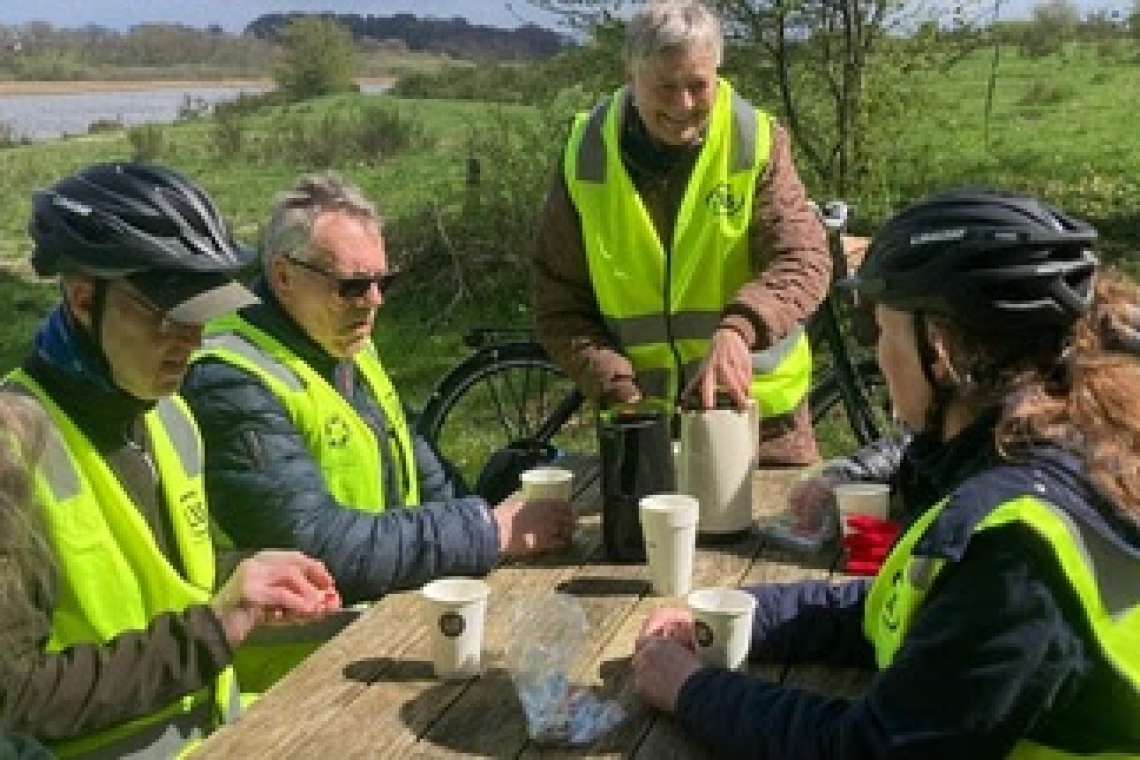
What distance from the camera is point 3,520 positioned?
1646mm

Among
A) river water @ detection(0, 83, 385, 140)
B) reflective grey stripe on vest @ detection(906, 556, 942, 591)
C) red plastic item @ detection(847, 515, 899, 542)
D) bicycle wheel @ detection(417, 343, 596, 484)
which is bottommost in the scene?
river water @ detection(0, 83, 385, 140)

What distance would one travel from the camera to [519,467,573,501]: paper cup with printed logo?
323 centimetres

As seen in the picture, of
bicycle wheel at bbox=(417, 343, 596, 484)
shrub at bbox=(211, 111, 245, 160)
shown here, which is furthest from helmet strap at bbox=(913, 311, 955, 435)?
shrub at bbox=(211, 111, 245, 160)

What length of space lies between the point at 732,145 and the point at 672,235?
11.1 inches

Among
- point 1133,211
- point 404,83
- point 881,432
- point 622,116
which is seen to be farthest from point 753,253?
point 404,83

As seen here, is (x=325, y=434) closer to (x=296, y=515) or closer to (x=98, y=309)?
(x=296, y=515)

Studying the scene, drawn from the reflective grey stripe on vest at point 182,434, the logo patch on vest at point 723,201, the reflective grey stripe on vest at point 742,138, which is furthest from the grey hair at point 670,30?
the reflective grey stripe on vest at point 182,434

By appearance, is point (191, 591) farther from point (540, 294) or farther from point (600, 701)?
point (540, 294)

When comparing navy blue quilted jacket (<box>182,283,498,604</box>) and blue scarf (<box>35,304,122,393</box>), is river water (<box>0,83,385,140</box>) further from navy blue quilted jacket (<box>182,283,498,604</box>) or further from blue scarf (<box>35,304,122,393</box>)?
blue scarf (<box>35,304,122,393</box>)

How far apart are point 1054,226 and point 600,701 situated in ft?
3.05

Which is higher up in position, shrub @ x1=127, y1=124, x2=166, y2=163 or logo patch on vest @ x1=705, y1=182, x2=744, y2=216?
logo patch on vest @ x1=705, y1=182, x2=744, y2=216

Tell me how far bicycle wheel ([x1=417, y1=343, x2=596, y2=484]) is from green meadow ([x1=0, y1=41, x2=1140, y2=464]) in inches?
59.3

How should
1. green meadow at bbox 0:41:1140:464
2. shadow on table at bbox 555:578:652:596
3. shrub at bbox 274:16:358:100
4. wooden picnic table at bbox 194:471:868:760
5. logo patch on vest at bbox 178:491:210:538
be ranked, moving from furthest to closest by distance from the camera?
shrub at bbox 274:16:358:100 → green meadow at bbox 0:41:1140:464 → shadow on table at bbox 555:578:652:596 → logo patch on vest at bbox 178:491:210:538 → wooden picnic table at bbox 194:471:868:760

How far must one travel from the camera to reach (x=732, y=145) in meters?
4.13
